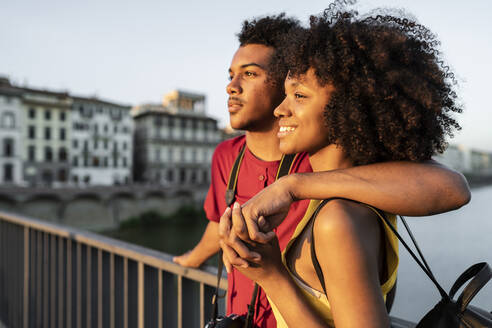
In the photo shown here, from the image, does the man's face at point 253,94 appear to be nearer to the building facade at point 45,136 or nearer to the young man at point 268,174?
the young man at point 268,174

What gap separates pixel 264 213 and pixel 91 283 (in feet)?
6.78

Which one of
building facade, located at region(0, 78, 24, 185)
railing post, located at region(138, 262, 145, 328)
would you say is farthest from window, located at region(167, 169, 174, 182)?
railing post, located at region(138, 262, 145, 328)

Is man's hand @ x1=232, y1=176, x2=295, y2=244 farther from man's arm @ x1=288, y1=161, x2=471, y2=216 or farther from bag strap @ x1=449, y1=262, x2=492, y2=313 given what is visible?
bag strap @ x1=449, y1=262, x2=492, y2=313

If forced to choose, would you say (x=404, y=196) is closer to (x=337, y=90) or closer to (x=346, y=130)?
(x=346, y=130)

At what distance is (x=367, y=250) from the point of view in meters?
0.76

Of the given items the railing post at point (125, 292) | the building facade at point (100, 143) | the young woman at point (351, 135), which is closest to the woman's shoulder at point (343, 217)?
the young woman at point (351, 135)

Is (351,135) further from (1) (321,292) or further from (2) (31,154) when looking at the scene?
(2) (31,154)

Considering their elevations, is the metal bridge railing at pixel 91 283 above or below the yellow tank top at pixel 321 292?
below

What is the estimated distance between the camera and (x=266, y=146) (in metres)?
1.57

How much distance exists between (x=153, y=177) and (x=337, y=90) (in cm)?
4391

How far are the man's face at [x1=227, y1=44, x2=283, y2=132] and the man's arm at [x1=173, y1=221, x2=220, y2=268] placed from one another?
0.55 meters

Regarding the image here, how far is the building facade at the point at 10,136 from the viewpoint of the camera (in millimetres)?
32688

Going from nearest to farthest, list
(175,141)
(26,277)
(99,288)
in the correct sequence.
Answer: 1. (99,288)
2. (26,277)
3. (175,141)

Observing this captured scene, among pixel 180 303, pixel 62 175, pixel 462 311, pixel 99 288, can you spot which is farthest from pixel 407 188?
pixel 62 175
